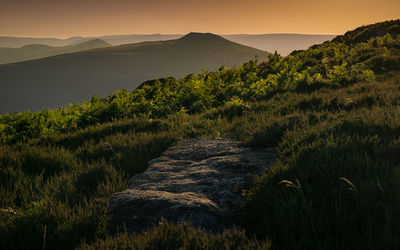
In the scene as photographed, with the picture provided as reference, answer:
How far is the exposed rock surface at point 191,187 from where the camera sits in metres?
2.79

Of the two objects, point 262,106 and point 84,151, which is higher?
point 262,106

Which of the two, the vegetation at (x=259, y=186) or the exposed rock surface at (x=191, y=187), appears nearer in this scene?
the vegetation at (x=259, y=186)

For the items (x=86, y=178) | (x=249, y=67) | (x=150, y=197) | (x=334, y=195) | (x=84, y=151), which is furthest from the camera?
(x=249, y=67)

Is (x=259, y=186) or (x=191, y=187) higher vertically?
(x=259, y=186)

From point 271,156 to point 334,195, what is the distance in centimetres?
169

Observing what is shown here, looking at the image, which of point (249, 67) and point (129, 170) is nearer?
point (129, 170)

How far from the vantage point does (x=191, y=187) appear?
11.3 ft

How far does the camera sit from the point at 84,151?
569cm

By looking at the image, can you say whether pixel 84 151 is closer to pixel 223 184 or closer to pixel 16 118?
pixel 223 184

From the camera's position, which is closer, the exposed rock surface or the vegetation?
the vegetation

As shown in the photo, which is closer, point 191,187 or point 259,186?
point 259,186

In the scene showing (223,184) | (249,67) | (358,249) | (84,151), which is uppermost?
(249,67)

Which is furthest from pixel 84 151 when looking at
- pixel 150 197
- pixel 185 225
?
pixel 185 225

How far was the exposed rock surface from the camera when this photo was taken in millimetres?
2793
